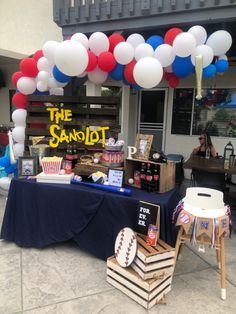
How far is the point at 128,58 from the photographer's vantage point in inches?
112

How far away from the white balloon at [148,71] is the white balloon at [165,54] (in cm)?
22

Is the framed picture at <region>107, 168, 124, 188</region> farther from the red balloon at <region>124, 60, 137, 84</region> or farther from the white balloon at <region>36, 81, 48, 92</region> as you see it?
the white balloon at <region>36, 81, 48, 92</region>

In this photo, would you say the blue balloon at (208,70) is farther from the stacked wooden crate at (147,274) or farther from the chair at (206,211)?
the stacked wooden crate at (147,274)

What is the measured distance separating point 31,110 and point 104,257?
6.47 feet

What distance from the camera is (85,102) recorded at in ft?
10.7

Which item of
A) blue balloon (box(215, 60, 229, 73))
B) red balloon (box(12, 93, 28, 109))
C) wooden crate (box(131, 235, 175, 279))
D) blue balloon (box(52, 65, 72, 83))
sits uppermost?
blue balloon (box(215, 60, 229, 73))

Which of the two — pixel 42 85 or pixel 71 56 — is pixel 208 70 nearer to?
pixel 71 56

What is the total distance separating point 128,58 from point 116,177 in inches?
50.2

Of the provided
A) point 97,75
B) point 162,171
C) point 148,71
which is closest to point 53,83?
point 97,75

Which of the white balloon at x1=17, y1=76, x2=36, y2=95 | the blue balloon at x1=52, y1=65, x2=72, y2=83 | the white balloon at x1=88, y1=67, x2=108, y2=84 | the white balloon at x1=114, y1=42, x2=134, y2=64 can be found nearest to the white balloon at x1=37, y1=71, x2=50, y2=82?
the blue balloon at x1=52, y1=65, x2=72, y2=83

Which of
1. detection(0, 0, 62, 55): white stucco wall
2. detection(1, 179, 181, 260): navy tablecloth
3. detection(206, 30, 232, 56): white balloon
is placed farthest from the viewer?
detection(0, 0, 62, 55): white stucco wall

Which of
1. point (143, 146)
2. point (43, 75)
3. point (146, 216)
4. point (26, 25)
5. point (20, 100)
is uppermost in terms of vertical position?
point (26, 25)

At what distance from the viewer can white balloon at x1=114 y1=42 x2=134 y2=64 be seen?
2781 millimetres

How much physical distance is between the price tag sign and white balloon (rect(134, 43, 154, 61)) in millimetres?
1259
